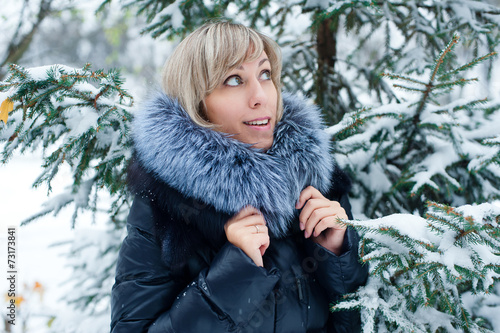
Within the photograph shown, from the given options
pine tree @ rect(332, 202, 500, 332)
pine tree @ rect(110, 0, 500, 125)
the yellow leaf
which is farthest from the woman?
pine tree @ rect(110, 0, 500, 125)

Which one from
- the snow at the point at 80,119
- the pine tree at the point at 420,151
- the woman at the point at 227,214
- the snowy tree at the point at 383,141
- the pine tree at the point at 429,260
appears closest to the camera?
the pine tree at the point at 429,260

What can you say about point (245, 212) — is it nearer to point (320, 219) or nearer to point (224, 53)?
point (320, 219)

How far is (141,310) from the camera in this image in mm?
1325

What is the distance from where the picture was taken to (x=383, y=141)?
2105 millimetres

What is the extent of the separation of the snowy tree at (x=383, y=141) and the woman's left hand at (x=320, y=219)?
15 cm

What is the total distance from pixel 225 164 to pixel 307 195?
1.30 ft

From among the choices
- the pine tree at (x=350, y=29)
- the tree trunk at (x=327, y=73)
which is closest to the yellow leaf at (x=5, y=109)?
the pine tree at (x=350, y=29)

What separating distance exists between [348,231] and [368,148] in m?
0.90

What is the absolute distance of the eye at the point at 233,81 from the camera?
1.45 meters

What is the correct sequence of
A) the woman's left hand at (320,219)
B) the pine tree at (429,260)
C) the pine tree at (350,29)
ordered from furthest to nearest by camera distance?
the pine tree at (350,29) < the woman's left hand at (320,219) < the pine tree at (429,260)

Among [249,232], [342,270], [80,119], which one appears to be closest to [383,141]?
→ [342,270]

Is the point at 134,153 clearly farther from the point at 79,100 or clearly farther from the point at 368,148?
the point at 368,148

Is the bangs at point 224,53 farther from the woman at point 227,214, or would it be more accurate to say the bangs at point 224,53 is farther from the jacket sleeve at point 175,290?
the jacket sleeve at point 175,290

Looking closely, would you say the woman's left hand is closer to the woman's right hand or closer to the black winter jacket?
the black winter jacket
